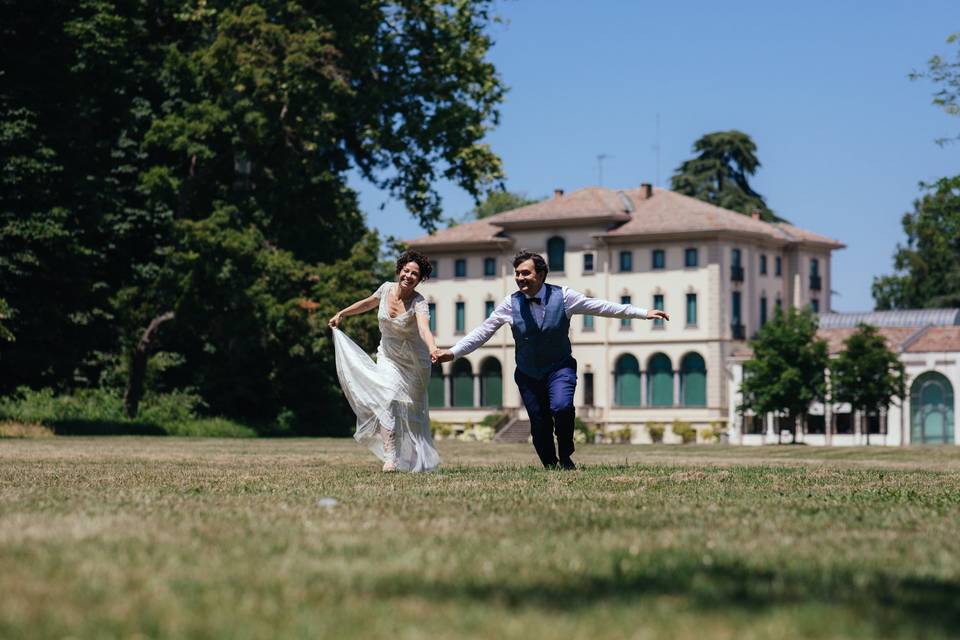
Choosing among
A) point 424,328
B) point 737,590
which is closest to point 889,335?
point 424,328

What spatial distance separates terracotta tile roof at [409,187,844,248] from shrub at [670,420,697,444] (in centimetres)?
1129

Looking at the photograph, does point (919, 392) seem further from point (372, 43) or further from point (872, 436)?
point (372, 43)

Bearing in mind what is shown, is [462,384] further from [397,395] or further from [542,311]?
[542,311]

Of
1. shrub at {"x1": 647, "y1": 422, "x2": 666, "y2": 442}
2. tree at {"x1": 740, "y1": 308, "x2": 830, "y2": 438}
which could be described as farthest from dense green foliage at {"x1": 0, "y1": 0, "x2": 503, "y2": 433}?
shrub at {"x1": 647, "y1": 422, "x2": 666, "y2": 442}

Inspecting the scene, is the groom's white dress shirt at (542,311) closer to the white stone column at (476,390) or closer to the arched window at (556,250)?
the arched window at (556,250)

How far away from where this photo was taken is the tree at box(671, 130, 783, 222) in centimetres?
11125

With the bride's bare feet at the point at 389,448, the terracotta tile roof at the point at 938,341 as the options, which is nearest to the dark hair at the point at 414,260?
the bride's bare feet at the point at 389,448

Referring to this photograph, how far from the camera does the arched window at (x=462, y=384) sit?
107 m

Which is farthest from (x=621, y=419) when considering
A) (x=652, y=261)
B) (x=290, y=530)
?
(x=290, y=530)

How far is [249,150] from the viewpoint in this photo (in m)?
50.4

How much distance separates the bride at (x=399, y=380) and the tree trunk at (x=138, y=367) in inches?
1427

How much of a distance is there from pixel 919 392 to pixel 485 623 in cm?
8749

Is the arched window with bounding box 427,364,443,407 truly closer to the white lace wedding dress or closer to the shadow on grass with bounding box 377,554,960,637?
the white lace wedding dress

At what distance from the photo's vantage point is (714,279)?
98.8 meters
